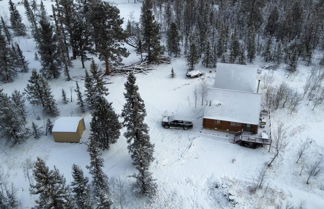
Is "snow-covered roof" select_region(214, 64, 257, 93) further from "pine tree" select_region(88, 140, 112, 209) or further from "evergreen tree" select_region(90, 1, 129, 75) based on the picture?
"pine tree" select_region(88, 140, 112, 209)

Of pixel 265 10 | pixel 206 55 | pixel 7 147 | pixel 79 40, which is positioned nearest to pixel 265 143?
pixel 206 55

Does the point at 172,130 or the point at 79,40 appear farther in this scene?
the point at 79,40

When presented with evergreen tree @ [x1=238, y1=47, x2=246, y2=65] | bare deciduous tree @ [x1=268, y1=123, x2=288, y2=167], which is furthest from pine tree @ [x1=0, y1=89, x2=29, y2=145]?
evergreen tree @ [x1=238, y1=47, x2=246, y2=65]

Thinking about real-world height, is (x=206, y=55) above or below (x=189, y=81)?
above

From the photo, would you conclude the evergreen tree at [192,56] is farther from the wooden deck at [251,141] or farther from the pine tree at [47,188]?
the pine tree at [47,188]

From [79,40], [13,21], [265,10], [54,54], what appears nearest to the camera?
[54,54]

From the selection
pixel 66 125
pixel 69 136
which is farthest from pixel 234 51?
pixel 69 136

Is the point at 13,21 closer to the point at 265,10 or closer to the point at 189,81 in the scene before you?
the point at 189,81
